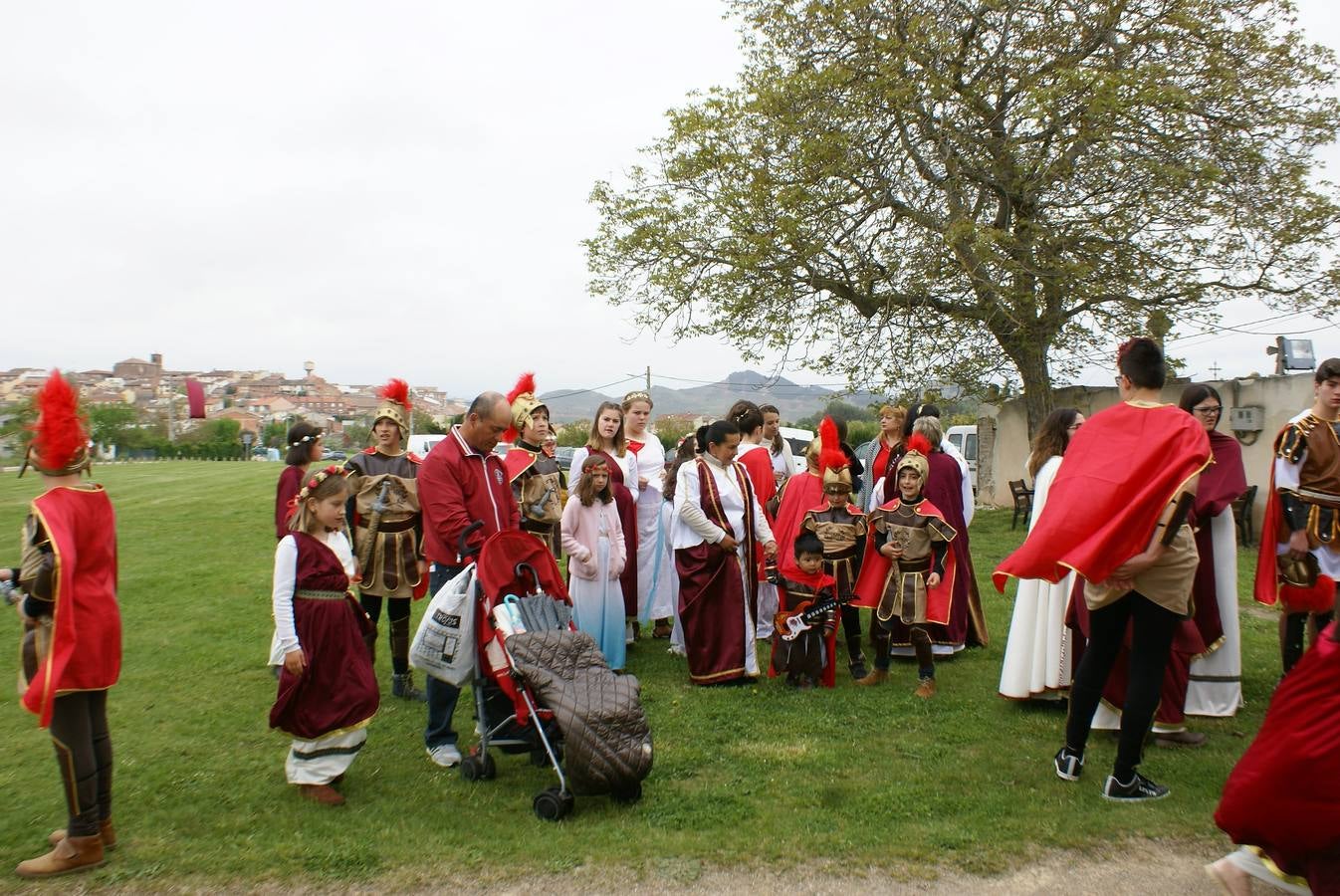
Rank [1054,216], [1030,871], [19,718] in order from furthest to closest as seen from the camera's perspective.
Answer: [1054,216] → [19,718] → [1030,871]

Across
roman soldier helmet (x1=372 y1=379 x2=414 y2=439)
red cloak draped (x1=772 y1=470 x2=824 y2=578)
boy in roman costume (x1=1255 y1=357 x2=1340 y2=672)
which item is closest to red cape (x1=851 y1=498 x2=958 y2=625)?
red cloak draped (x1=772 y1=470 x2=824 y2=578)

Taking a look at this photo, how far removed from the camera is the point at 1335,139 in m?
14.9

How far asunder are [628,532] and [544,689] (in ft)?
11.2

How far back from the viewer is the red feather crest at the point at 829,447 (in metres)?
6.79

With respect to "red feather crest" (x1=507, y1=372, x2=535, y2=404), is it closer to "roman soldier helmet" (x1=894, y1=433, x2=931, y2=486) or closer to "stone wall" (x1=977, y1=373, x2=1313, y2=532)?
"roman soldier helmet" (x1=894, y1=433, x2=931, y2=486)

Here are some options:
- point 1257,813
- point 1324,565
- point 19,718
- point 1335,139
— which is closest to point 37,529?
point 19,718

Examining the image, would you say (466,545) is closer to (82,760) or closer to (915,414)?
(82,760)

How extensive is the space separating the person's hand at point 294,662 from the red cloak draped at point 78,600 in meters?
0.69

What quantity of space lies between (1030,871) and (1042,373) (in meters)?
14.8

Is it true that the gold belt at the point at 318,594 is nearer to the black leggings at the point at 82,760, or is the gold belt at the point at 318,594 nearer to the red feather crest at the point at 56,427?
the black leggings at the point at 82,760

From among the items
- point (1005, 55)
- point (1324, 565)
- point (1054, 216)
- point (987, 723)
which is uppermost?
point (1005, 55)

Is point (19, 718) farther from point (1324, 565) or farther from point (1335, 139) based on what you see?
point (1335, 139)

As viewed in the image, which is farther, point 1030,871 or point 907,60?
point 907,60

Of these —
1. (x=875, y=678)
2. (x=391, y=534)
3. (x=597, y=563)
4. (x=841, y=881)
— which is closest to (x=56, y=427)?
(x=391, y=534)
